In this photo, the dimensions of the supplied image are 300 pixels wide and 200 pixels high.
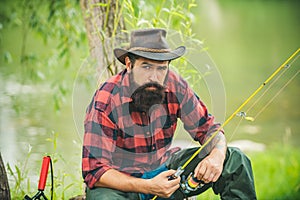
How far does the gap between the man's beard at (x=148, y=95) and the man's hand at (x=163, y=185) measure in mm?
267

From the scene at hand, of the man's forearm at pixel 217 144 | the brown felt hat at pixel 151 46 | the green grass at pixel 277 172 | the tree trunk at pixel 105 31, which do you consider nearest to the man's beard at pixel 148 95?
the brown felt hat at pixel 151 46

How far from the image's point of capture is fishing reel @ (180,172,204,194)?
91.1 inches

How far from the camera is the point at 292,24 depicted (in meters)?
10.1

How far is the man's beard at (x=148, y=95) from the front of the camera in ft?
7.44

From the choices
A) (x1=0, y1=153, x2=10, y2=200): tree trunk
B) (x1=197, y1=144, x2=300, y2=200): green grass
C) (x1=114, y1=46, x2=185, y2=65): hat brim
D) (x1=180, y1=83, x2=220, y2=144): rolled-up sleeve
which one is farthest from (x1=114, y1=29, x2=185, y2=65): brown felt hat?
(x1=197, y1=144, x2=300, y2=200): green grass

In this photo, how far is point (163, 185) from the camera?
2.20m

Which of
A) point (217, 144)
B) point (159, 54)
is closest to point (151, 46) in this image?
point (159, 54)

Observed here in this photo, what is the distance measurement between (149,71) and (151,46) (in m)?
0.09

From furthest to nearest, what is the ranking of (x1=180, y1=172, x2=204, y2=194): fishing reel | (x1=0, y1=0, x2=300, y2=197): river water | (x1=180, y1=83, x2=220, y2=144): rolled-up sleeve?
(x1=0, y1=0, x2=300, y2=197): river water → (x1=180, y1=83, x2=220, y2=144): rolled-up sleeve → (x1=180, y1=172, x2=204, y2=194): fishing reel

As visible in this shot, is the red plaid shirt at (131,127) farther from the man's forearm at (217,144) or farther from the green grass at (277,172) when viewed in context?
the green grass at (277,172)

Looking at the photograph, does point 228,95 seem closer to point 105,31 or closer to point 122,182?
point 105,31

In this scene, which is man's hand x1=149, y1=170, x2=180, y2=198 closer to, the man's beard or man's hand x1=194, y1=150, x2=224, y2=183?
man's hand x1=194, y1=150, x2=224, y2=183

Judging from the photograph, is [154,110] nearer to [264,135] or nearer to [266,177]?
[266,177]

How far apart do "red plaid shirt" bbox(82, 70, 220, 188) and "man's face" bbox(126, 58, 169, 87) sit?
0.07 metres
